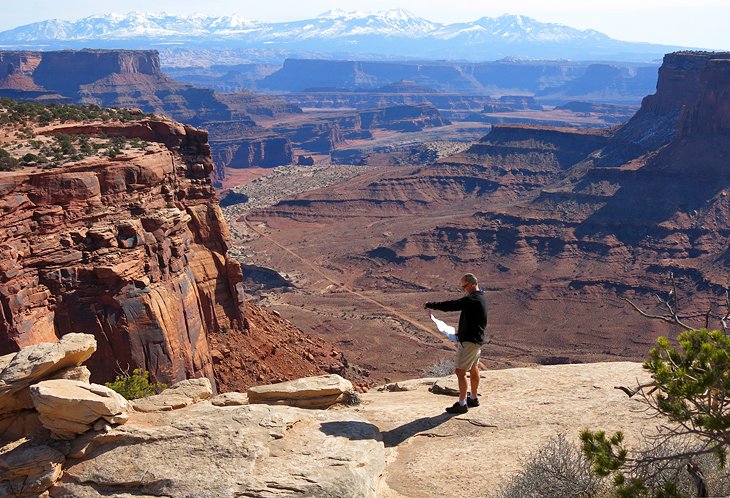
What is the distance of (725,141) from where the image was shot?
94.2m

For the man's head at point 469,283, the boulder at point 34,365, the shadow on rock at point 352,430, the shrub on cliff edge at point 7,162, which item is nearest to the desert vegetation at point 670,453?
the shadow on rock at point 352,430

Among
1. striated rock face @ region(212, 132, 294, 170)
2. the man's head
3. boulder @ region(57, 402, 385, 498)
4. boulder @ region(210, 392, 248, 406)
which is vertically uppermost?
the man's head

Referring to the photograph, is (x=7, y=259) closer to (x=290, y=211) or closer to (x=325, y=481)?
(x=325, y=481)

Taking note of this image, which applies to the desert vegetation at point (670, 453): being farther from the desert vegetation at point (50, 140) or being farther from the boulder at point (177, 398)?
the desert vegetation at point (50, 140)

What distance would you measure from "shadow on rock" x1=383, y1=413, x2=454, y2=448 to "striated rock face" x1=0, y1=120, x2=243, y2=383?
40.6ft

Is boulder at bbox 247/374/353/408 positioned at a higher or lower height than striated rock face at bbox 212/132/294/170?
higher

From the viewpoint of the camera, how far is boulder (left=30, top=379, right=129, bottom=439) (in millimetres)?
12883

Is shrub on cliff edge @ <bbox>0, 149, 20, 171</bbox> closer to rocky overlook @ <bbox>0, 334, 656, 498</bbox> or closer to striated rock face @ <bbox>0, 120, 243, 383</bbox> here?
striated rock face @ <bbox>0, 120, 243, 383</bbox>

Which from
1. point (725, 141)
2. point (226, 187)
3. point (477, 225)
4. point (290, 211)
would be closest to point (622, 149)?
point (725, 141)

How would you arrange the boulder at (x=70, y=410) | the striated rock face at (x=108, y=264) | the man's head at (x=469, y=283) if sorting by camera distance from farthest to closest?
the striated rock face at (x=108, y=264) < the man's head at (x=469, y=283) < the boulder at (x=70, y=410)

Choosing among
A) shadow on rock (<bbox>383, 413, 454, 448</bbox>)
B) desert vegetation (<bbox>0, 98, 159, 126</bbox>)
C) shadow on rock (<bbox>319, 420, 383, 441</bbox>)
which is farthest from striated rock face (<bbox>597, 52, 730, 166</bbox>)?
shadow on rock (<bbox>319, 420, 383, 441</bbox>)

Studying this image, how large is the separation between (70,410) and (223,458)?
2.57 metres

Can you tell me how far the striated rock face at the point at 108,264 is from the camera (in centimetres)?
2342

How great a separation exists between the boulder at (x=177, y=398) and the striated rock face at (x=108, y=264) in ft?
27.1
